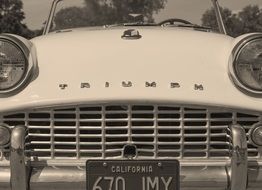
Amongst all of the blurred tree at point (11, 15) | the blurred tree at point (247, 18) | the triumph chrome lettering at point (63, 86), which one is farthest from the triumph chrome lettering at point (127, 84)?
the blurred tree at point (11, 15)

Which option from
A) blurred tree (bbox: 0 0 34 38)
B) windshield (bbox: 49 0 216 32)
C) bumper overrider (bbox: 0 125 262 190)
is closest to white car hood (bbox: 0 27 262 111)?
bumper overrider (bbox: 0 125 262 190)

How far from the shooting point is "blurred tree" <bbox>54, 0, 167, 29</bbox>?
4746 millimetres

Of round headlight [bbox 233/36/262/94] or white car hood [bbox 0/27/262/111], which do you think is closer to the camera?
white car hood [bbox 0/27/262/111]

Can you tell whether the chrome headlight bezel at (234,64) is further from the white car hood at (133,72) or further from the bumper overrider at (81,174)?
the bumper overrider at (81,174)

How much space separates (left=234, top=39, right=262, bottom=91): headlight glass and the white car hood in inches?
2.8

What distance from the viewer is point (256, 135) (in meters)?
Answer: 3.00

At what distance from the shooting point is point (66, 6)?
5.02 m

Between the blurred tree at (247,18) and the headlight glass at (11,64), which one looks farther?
the blurred tree at (247,18)

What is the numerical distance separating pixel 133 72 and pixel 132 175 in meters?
0.59

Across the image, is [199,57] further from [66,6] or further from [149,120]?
[66,6]

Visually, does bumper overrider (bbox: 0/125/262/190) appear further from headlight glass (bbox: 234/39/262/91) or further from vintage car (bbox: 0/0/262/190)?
headlight glass (bbox: 234/39/262/91)

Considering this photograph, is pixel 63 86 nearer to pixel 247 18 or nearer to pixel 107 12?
pixel 107 12

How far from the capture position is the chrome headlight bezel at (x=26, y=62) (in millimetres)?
3098

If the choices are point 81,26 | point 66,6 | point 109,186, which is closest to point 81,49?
point 109,186
